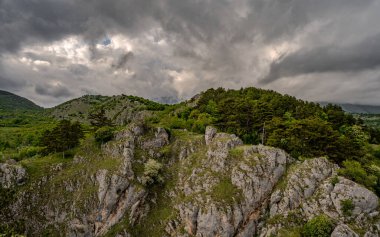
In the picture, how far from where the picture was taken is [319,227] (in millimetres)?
36406

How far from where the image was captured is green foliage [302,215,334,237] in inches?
1426

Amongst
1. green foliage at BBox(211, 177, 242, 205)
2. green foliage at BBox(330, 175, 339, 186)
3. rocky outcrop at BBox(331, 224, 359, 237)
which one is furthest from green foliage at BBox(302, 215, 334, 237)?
green foliage at BBox(211, 177, 242, 205)

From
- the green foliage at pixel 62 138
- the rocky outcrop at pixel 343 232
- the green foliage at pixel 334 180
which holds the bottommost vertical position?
the rocky outcrop at pixel 343 232

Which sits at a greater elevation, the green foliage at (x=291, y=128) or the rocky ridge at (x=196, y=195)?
the green foliage at (x=291, y=128)

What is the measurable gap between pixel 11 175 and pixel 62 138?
546 inches

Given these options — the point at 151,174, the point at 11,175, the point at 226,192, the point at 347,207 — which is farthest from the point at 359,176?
the point at 11,175

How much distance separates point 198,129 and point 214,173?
79.5 feet

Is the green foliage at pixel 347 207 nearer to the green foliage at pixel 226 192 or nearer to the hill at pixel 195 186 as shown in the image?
the hill at pixel 195 186

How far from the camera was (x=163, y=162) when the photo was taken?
60.3 m

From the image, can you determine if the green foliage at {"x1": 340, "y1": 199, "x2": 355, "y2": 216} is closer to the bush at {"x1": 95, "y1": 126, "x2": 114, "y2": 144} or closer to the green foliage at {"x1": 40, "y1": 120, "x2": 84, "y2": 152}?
the bush at {"x1": 95, "y1": 126, "x2": 114, "y2": 144}

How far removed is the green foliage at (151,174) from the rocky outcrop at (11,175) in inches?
1100

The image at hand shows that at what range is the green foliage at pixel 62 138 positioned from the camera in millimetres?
61372

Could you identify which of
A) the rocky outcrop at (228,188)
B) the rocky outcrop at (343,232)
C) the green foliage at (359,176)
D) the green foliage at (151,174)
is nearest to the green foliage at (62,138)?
the green foliage at (151,174)

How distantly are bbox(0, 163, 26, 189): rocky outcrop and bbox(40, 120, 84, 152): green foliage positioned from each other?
10106mm
